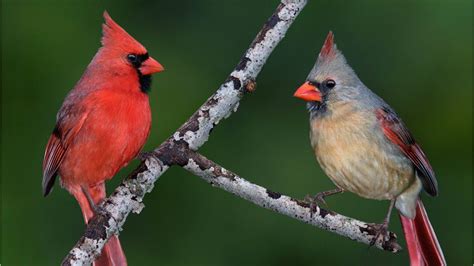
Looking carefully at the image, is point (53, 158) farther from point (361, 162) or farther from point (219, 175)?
point (361, 162)

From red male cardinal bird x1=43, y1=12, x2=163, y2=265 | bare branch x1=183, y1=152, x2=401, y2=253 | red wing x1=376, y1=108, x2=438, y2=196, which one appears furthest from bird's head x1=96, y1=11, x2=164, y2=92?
red wing x1=376, y1=108, x2=438, y2=196

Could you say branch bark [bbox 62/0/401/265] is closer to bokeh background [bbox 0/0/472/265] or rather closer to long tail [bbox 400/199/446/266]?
long tail [bbox 400/199/446/266]

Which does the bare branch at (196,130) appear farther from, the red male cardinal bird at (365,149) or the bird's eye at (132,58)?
the bird's eye at (132,58)

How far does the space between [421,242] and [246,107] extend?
10.7 ft

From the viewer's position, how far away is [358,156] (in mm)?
3689

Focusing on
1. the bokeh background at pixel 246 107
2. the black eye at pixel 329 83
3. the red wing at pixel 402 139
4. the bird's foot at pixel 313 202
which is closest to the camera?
the bird's foot at pixel 313 202

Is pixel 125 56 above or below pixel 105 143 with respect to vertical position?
above

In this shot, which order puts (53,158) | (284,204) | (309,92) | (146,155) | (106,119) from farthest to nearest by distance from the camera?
(53,158), (106,119), (309,92), (146,155), (284,204)

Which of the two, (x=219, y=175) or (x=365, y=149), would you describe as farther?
(x=365, y=149)

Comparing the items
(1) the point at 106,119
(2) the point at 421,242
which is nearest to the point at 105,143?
(1) the point at 106,119

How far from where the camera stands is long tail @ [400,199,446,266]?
3568 mm

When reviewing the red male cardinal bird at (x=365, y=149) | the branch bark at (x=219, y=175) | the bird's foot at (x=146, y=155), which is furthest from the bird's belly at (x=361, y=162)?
the bird's foot at (x=146, y=155)

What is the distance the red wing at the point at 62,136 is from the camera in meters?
3.81

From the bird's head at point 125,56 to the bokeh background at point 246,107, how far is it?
2115 millimetres
